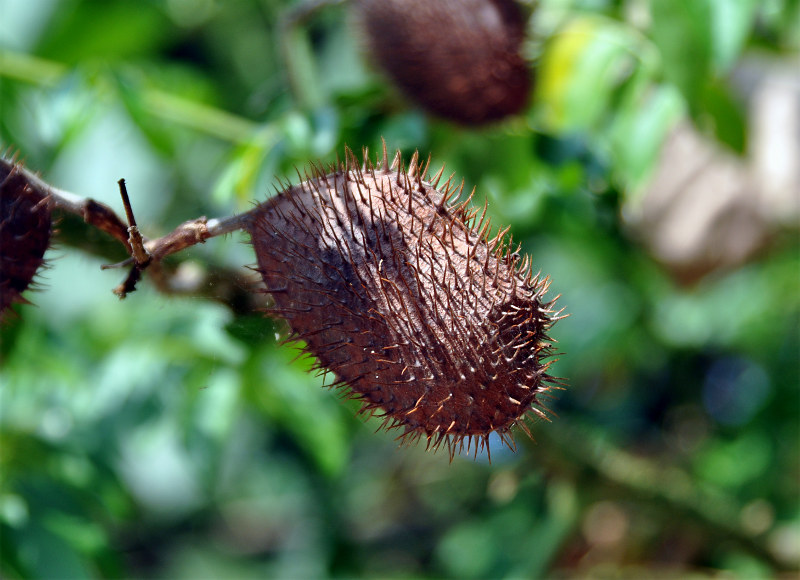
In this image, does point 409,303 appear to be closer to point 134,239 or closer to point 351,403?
point 134,239

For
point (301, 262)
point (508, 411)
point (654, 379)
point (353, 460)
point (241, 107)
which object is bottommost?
point (508, 411)

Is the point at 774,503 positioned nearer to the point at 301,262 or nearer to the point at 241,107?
the point at 301,262

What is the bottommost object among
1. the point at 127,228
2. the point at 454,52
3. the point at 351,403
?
the point at 351,403

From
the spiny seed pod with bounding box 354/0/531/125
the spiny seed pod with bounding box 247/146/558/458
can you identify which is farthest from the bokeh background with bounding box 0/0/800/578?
the spiny seed pod with bounding box 247/146/558/458

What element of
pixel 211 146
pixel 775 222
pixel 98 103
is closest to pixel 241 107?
pixel 211 146

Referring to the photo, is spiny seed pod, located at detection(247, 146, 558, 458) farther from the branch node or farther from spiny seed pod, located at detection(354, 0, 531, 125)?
spiny seed pod, located at detection(354, 0, 531, 125)

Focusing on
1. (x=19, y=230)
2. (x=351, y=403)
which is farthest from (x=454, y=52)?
(x=19, y=230)
